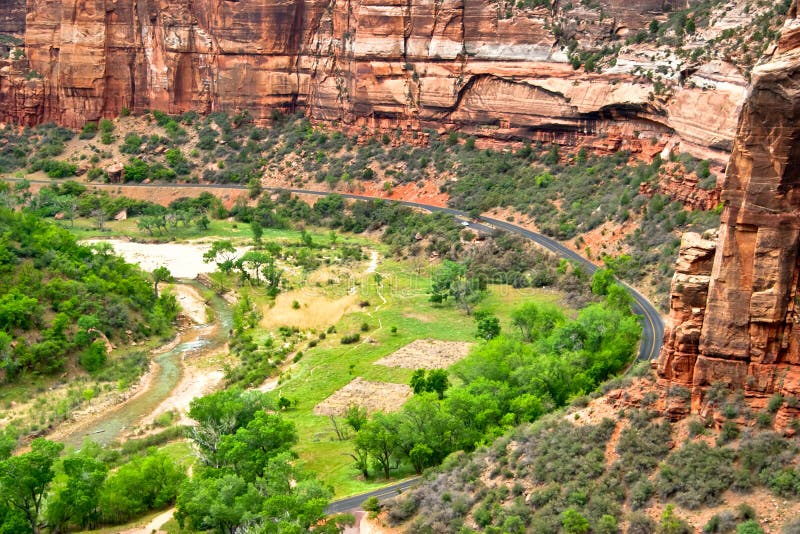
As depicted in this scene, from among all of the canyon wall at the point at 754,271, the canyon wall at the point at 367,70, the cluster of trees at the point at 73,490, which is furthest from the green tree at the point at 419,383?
the canyon wall at the point at 367,70

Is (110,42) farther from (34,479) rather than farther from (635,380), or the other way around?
(635,380)

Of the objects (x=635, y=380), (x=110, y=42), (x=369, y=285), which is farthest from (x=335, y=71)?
(x=635, y=380)

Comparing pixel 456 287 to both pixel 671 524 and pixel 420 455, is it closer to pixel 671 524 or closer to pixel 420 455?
pixel 420 455

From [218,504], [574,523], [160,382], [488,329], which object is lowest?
[160,382]

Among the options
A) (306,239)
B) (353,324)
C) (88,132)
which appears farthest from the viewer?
(88,132)

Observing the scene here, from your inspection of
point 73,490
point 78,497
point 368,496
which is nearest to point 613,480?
point 368,496

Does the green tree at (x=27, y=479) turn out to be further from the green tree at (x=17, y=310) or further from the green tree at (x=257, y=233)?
the green tree at (x=257, y=233)

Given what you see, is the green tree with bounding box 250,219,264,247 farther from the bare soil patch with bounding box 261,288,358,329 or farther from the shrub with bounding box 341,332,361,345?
the shrub with bounding box 341,332,361,345

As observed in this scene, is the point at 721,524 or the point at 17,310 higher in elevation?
the point at 721,524
